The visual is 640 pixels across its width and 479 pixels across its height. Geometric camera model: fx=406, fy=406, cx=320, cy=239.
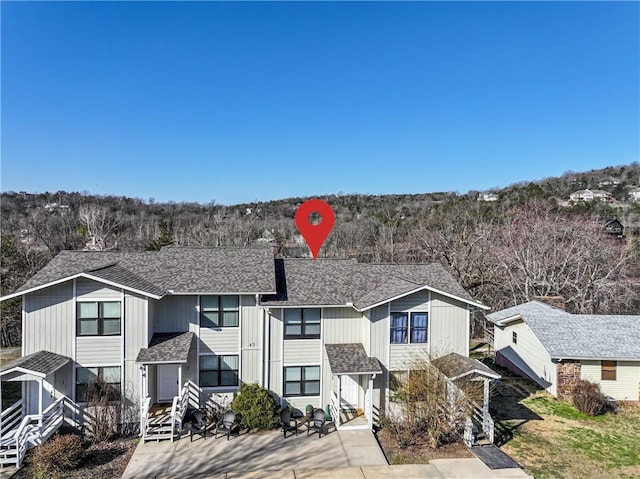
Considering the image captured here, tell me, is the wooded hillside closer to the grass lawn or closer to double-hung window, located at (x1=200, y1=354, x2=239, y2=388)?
the grass lawn

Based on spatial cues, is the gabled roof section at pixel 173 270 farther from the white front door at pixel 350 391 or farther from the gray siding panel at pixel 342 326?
the white front door at pixel 350 391

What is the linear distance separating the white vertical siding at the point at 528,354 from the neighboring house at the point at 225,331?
5.46 metres

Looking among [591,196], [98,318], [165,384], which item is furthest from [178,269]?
[591,196]

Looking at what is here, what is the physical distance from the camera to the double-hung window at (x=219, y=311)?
15.6 metres

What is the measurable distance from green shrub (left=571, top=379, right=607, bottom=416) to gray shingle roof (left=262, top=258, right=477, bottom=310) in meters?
6.38

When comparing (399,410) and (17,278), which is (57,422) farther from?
(17,278)

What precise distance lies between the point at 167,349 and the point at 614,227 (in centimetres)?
4404

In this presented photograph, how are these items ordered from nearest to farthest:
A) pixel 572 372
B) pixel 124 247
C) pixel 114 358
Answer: pixel 114 358 → pixel 572 372 → pixel 124 247

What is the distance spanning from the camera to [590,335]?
18.5 m

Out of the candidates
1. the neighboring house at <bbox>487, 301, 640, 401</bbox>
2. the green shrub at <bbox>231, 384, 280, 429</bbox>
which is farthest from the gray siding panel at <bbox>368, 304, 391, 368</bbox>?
the neighboring house at <bbox>487, 301, 640, 401</bbox>

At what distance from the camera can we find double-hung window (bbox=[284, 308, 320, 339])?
1592 cm

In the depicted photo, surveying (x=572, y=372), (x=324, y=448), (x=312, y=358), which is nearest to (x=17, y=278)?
(x=312, y=358)

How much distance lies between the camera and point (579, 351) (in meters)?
17.4

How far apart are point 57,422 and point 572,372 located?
20.2 m
